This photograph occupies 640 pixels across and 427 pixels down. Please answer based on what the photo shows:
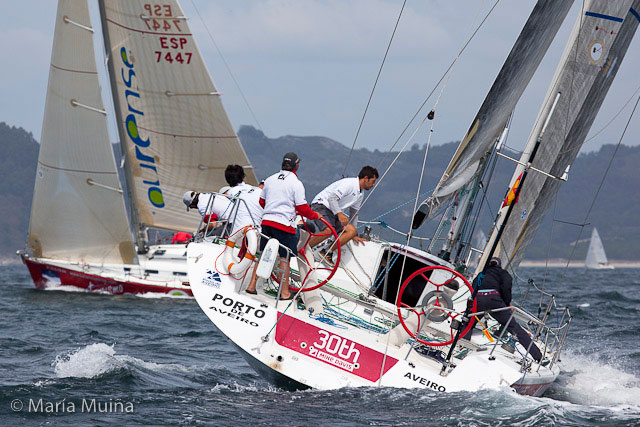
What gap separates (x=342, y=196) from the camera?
8281 millimetres

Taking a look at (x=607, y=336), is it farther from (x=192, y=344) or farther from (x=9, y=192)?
(x=9, y=192)

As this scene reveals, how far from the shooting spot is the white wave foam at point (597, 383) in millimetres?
7969

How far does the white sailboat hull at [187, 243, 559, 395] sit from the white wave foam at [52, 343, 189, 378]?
1.30 metres

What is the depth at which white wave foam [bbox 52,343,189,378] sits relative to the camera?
7.79 meters

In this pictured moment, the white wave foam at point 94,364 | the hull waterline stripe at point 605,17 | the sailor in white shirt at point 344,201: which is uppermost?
the hull waterline stripe at point 605,17

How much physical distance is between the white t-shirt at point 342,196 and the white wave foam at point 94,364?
2265mm

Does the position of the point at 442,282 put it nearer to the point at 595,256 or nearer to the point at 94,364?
the point at 94,364

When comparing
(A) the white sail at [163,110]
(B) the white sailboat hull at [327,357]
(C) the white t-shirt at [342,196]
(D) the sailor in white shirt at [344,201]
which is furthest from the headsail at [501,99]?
(A) the white sail at [163,110]

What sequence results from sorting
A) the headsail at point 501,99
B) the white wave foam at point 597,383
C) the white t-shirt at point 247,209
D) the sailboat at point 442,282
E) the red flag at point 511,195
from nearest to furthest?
the sailboat at point 442,282
the white wave foam at point 597,383
the white t-shirt at point 247,209
the red flag at point 511,195
the headsail at point 501,99

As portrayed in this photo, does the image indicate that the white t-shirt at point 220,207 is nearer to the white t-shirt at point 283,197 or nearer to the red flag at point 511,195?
the white t-shirt at point 283,197

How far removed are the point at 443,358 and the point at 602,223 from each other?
182 m

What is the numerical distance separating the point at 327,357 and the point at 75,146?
13848mm

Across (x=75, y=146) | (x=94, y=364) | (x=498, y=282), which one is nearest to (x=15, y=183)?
(x=75, y=146)

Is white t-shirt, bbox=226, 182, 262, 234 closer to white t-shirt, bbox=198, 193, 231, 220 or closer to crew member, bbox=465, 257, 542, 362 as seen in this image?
white t-shirt, bbox=198, 193, 231, 220
